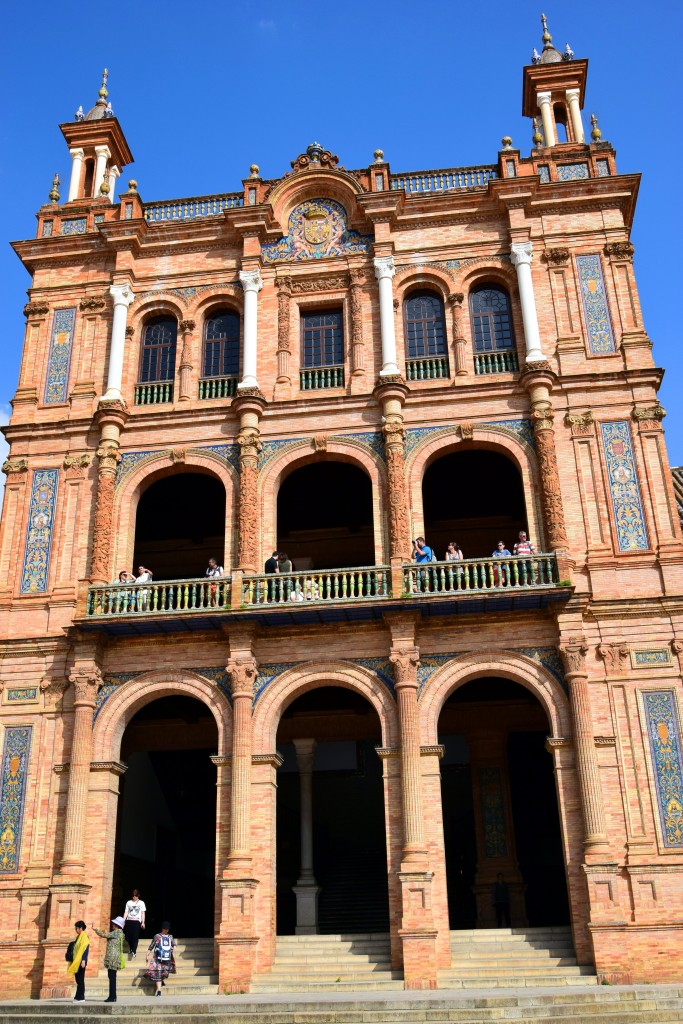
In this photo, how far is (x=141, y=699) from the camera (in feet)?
69.5

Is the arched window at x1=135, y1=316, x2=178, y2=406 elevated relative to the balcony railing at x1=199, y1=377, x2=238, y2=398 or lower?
elevated

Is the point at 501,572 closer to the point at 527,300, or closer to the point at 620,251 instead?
the point at 527,300

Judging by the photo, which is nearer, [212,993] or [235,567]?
[212,993]

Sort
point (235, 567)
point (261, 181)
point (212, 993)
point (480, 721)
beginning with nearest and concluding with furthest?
1. point (212, 993)
2. point (235, 567)
3. point (480, 721)
4. point (261, 181)

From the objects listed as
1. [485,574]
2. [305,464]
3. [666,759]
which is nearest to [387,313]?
[305,464]

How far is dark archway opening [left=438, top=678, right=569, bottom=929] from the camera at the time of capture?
75.2 ft

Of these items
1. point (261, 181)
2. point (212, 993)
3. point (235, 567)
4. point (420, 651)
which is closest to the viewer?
point (212, 993)

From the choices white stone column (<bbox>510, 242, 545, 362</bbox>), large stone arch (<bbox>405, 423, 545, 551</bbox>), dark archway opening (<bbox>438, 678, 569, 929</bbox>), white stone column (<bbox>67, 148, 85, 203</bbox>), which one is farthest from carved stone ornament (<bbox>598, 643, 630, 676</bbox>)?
white stone column (<bbox>67, 148, 85, 203</bbox>)

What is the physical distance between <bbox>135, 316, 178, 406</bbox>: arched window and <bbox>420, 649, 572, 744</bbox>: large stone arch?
9.43 meters

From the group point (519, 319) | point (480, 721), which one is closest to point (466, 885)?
point (480, 721)

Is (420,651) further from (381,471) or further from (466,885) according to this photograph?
(466,885)

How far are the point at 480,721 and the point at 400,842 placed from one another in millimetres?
5328

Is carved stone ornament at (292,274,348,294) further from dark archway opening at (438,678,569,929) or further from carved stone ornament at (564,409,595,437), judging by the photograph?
dark archway opening at (438,678,569,929)

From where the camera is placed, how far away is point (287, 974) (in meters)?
18.6
